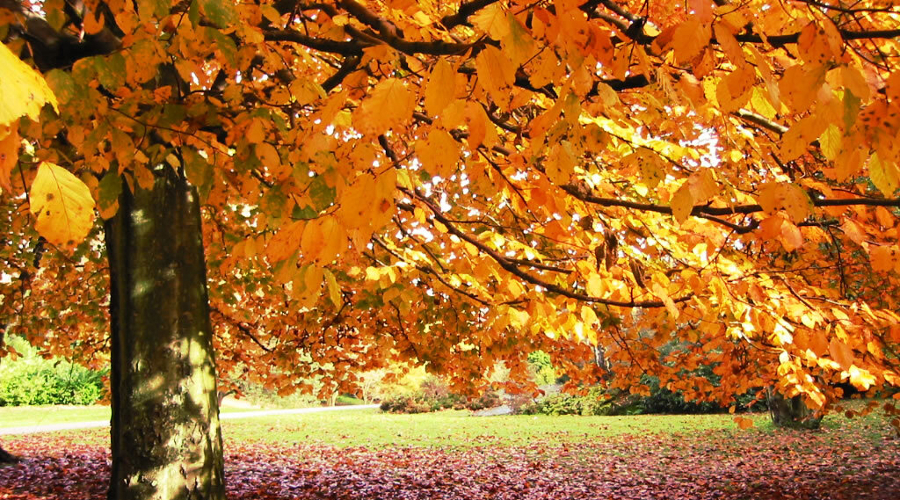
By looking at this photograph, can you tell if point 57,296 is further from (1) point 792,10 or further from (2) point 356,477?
(1) point 792,10

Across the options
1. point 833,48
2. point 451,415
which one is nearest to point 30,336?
point 833,48

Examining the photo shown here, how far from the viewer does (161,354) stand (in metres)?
3.45

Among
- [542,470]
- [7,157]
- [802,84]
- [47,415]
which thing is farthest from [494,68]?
[47,415]

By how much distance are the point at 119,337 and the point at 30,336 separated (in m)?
6.94

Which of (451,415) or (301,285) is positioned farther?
(451,415)

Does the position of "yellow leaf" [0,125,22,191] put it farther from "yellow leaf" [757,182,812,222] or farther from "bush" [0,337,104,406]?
"bush" [0,337,104,406]

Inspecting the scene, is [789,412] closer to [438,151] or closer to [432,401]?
[432,401]

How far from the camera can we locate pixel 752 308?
346cm

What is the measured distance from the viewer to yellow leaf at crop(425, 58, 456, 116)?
1.38m

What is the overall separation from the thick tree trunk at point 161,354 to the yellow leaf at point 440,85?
9.30 ft

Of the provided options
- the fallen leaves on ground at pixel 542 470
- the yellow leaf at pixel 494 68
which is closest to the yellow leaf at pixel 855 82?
the yellow leaf at pixel 494 68

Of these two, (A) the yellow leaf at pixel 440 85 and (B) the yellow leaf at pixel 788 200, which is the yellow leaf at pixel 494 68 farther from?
(B) the yellow leaf at pixel 788 200

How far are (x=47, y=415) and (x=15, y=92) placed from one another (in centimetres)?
2553

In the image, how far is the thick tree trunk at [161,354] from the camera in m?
3.33
